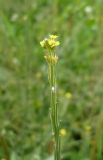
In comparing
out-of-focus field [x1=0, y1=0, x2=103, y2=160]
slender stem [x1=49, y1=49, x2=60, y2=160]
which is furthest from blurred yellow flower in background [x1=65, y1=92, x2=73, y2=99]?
slender stem [x1=49, y1=49, x2=60, y2=160]

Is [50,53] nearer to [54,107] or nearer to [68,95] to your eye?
[54,107]

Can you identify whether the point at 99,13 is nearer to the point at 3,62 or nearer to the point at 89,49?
the point at 89,49

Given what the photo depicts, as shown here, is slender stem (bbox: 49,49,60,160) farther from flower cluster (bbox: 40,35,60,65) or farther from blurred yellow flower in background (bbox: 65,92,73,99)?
blurred yellow flower in background (bbox: 65,92,73,99)

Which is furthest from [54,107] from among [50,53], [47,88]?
[47,88]

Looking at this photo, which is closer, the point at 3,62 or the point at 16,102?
the point at 16,102

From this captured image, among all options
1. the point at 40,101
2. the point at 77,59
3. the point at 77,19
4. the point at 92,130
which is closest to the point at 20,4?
the point at 77,19

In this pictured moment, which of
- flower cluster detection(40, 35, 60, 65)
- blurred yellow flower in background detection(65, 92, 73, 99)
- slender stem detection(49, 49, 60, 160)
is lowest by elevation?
slender stem detection(49, 49, 60, 160)

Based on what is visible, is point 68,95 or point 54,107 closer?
point 54,107

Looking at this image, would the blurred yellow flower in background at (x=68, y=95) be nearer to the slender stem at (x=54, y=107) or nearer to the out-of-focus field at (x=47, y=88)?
the out-of-focus field at (x=47, y=88)
